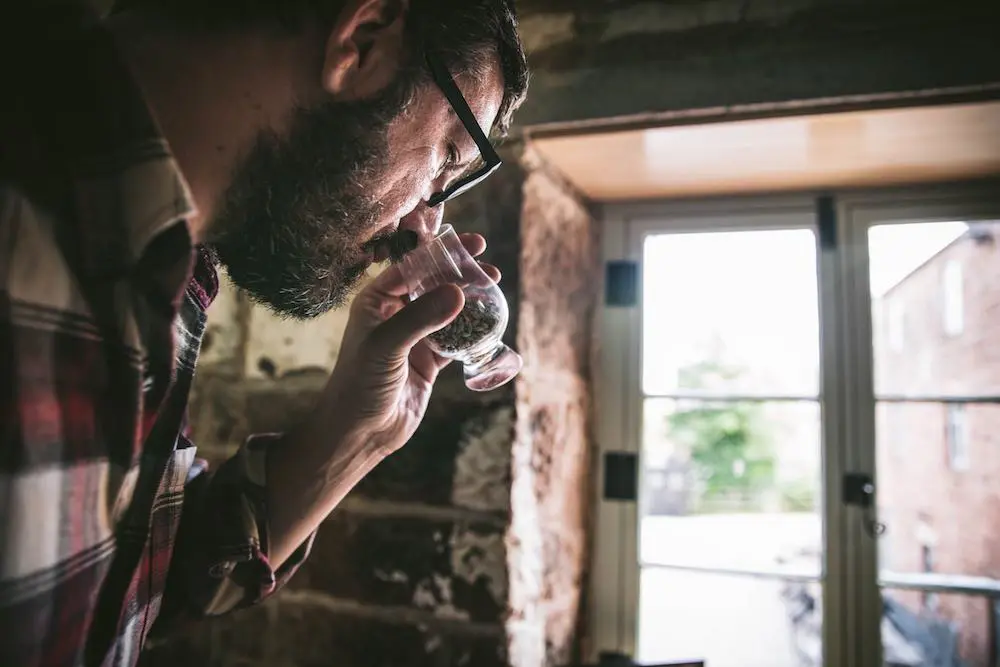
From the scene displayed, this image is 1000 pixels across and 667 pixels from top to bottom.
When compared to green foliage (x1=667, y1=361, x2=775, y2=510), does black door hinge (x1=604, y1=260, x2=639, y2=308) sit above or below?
above

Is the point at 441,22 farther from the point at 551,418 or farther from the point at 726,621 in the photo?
the point at 726,621

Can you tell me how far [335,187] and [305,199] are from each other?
0.03 metres

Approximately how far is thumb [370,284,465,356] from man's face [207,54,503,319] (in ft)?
0.43

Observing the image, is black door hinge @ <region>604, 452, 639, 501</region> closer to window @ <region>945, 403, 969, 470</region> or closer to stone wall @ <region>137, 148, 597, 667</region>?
stone wall @ <region>137, 148, 597, 667</region>

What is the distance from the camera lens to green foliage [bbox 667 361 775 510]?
4.75 feet

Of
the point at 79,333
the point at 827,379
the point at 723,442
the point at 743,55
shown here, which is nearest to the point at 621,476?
the point at 723,442

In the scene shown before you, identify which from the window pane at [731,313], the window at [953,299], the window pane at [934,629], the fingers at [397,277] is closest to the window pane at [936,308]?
the window at [953,299]

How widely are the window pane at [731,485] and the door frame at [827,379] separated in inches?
1.3

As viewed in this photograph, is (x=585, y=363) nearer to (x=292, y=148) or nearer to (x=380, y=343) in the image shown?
(x=380, y=343)

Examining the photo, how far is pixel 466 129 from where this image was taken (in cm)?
76

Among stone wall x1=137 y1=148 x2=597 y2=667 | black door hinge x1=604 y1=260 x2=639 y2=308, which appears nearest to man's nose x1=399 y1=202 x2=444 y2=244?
stone wall x1=137 y1=148 x2=597 y2=667

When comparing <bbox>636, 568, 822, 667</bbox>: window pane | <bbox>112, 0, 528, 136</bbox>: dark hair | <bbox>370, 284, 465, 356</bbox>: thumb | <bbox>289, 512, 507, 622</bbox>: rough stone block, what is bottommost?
<bbox>636, 568, 822, 667</bbox>: window pane

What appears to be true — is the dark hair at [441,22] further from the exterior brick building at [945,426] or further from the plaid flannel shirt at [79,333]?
the exterior brick building at [945,426]

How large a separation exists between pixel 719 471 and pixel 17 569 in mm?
1322
